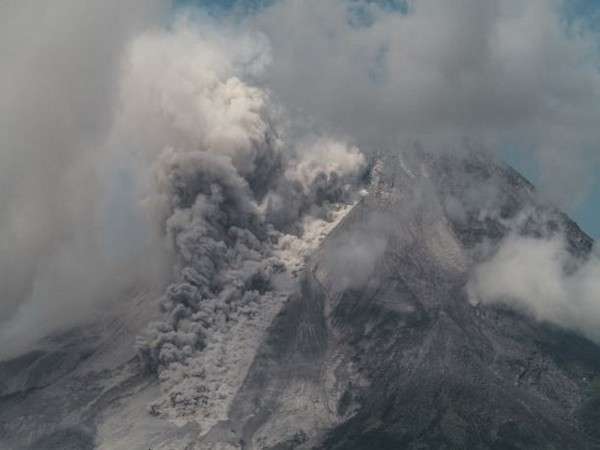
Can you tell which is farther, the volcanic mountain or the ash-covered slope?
the ash-covered slope

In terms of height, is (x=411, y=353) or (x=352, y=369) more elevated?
(x=411, y=353)

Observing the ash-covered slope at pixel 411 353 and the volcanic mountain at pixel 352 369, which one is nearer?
the volcanic mountain at pixel 352 369

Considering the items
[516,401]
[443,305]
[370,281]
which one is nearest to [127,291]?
→ [370,281]

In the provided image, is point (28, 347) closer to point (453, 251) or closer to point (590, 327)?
point (453, 251)
